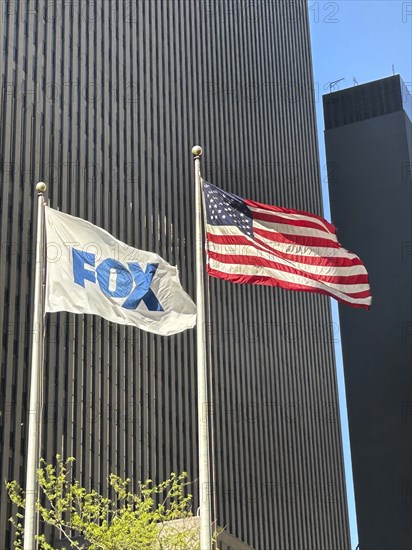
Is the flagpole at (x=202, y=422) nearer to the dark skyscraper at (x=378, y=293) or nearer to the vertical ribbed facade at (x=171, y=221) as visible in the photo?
the vertical ribbed facade at (x=171, y=221)

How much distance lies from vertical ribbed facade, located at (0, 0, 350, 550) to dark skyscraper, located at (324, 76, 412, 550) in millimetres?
5768

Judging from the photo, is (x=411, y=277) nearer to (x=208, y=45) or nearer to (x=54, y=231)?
(x=208, y=45)

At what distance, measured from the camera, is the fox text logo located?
2241cm

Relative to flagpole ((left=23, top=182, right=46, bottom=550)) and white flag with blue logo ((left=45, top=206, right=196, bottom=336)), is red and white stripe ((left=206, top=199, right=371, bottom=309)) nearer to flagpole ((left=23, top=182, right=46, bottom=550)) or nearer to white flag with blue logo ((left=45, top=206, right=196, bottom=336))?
white flag with blue logo ((left=45, top=206, right=196, bottom=336))

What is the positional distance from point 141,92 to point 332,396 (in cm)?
4281

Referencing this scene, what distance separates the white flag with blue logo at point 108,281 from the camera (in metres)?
22.1

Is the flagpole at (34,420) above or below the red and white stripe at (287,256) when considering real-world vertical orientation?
below

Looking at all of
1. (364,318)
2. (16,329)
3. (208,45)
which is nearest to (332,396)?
(364,318)

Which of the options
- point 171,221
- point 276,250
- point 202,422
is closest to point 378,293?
point 171,221

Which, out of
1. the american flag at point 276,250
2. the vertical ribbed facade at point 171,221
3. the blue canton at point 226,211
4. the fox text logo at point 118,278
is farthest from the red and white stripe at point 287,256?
the vertical ribbed facade at point 171,221

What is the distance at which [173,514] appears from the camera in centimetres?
2969

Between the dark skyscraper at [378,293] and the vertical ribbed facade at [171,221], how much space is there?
18.9 ft

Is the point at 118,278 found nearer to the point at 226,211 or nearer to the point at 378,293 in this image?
the point at 226,211

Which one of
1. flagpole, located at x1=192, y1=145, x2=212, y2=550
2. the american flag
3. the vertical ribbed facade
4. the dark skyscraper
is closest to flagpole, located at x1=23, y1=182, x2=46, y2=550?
flagpole, located at x1=192, y1=145, x2=212, y2=550
